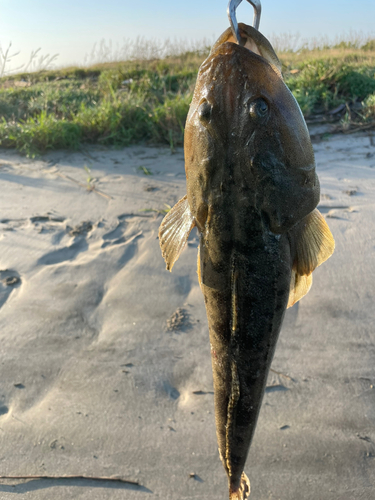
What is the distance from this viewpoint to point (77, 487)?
2.34 metres

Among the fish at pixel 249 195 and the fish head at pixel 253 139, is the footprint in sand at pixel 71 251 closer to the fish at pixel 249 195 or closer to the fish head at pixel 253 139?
the fish at pixel 249 195

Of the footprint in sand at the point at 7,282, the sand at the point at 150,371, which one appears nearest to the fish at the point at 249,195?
the sand at the point at 150,371

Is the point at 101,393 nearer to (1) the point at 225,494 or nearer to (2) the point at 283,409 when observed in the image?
(1) the point at 225,494

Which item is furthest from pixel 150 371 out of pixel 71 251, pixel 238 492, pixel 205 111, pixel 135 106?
pixel 135 106

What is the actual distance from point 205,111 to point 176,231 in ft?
1.47

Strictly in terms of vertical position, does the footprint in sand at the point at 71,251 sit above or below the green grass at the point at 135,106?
below

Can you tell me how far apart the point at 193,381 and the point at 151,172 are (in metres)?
4.16

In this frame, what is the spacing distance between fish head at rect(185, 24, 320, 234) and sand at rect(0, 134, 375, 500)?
1.81 meters

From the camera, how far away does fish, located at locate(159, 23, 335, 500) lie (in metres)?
1.26

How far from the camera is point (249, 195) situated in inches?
50.6

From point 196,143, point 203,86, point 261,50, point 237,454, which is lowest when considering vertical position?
point 237,454

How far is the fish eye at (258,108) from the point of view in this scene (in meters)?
1.24

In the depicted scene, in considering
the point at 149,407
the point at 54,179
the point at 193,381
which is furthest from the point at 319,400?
the point at 54,179

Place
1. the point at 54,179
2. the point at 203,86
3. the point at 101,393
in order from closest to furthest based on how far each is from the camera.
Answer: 1. the point at 203,86
2. the point at 101,393
3. the point at 54,179
